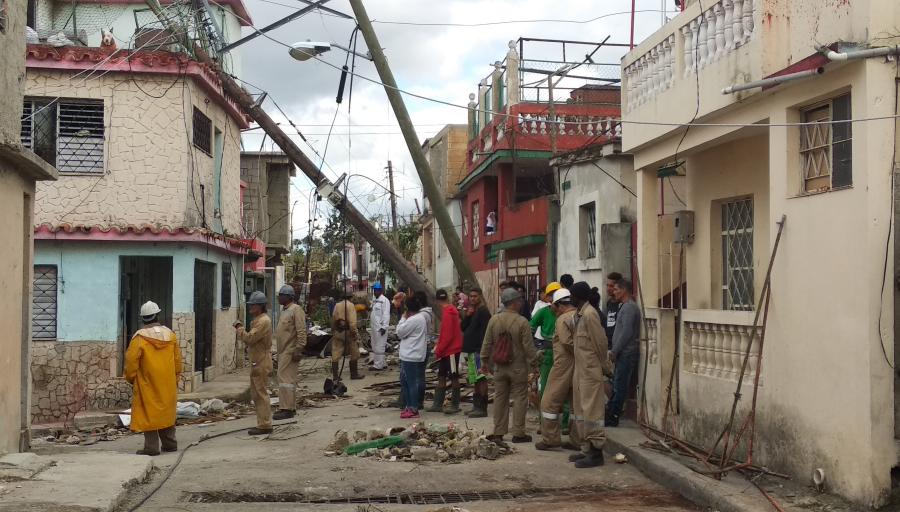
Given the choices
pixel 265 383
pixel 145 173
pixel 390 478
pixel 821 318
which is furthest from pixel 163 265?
pixel 821 318

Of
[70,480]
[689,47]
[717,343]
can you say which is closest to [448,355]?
[717,343]

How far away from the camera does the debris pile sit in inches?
386

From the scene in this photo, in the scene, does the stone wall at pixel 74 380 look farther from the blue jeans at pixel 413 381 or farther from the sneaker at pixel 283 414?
the blue jeans at pixel 413 381

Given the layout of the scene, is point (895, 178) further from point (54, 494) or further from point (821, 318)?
point (54, 494)

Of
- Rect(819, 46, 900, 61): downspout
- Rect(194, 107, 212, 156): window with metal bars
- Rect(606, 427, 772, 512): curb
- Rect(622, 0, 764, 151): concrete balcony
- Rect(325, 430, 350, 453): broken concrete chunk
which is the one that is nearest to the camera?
Rect(819, 46, 900, 61): downspout

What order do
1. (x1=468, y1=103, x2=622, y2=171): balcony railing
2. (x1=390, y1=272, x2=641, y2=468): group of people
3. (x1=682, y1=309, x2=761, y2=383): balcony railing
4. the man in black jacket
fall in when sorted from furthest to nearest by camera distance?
(x1=468, y1=103, x2=622, y2=171): balcony railing < the man in black jacket < (x1=390, y1=272, x2=641, y2=468): group of people < (x1=682, y1=309, x2=761, y2=383): balcony railing

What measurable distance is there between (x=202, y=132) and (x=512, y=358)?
9.39 meters

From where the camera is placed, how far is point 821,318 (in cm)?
721

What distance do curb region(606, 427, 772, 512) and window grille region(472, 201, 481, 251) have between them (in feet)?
53.8

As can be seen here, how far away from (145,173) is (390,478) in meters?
9.22

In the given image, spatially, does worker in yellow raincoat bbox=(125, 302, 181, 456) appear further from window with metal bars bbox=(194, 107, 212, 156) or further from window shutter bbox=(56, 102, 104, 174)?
window with metal bars bbox=(194, 107, 212, 156)

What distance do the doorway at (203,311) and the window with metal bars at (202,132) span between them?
2232 mm

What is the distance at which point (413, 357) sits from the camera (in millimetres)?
13000

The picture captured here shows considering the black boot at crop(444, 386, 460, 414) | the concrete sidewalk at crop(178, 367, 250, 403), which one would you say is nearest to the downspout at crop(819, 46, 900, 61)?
the black boot at crop(444, 386, 460, 414)
